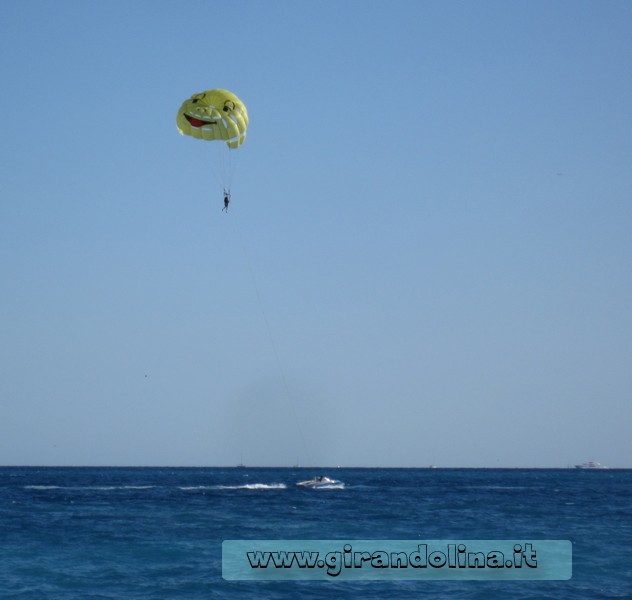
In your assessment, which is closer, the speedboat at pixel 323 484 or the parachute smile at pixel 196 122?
the parachute smile at pixel 196 122

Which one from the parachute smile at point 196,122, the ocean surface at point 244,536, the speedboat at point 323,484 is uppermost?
the parachute smile at point 196,122

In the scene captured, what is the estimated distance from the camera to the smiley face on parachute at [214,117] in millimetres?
34469

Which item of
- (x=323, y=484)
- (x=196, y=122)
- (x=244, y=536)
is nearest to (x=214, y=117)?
(x=196, y=122)

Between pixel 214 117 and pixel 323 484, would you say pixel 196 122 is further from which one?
pixel 323 484

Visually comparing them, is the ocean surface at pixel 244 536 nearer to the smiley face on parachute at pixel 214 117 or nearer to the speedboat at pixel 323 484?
the smiley face on parachute at pixel 214 117

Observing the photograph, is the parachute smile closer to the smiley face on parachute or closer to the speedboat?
the smiley face on parachute

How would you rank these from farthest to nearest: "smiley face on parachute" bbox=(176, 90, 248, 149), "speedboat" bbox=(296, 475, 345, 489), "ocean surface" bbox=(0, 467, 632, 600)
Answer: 1. "speedboat" bbox=(296, 475, 345, 489)
2. "smiley face on parachute" bbox=(176, 90, 248, 149)
3. "ocean surface" bbox=(0, 467, 632, 600)

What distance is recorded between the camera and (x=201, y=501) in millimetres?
65688

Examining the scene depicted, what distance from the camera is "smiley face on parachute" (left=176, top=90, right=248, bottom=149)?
113 feet

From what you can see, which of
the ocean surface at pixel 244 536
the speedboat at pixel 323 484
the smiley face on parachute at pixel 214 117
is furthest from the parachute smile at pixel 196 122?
the speedboat at pixel 323 484

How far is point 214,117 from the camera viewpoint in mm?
34719

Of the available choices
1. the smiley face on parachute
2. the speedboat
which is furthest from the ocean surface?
the speedboat

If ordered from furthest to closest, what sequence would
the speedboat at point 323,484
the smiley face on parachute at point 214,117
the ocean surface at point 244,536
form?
the speedboat at point 323,484 < the smiley face on parachute at point 214,117 < the ocean surface at point 244,536

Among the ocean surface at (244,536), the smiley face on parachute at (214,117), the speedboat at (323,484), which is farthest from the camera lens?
the speedboat at (323,484)
